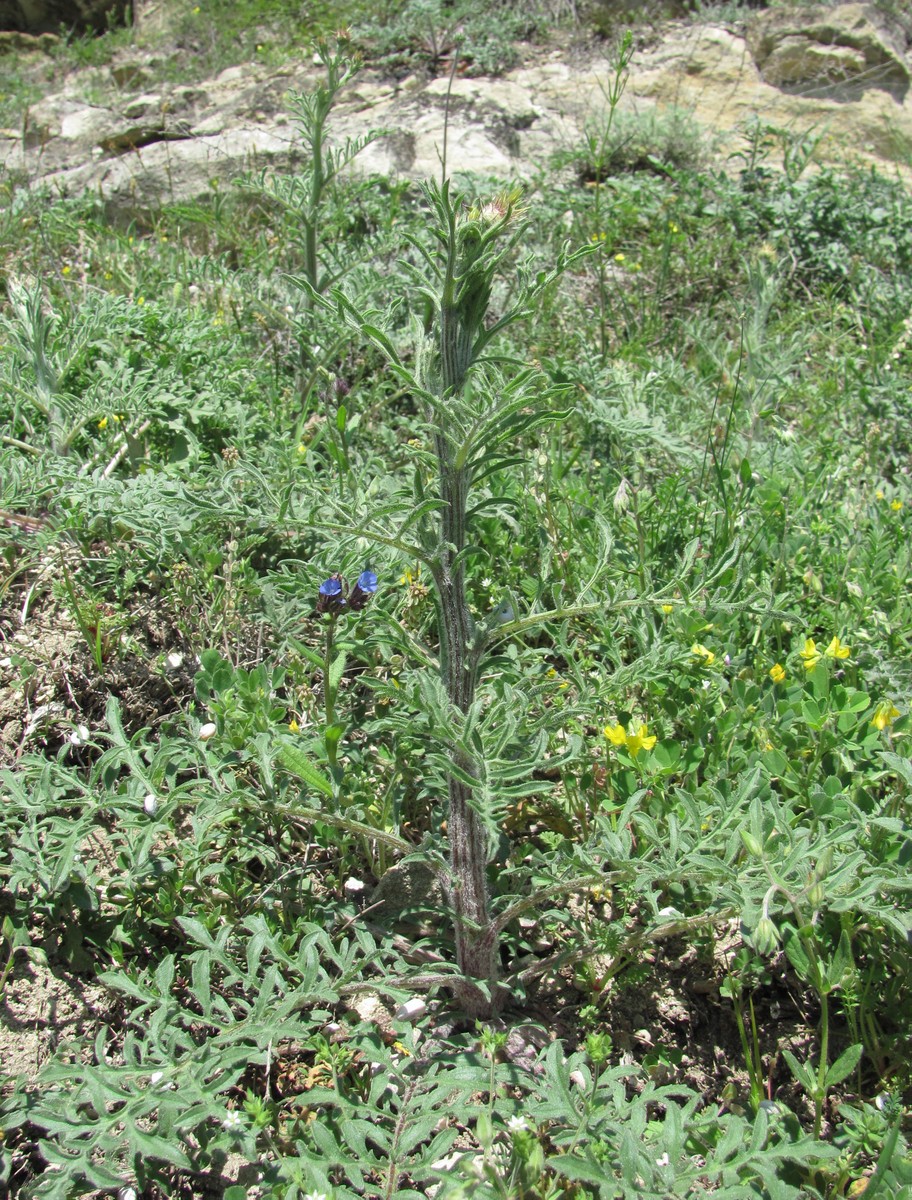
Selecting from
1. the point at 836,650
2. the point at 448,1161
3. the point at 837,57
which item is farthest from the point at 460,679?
the point at 837,57

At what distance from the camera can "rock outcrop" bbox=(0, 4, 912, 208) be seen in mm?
5684

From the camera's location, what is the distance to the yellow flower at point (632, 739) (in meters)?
2.27

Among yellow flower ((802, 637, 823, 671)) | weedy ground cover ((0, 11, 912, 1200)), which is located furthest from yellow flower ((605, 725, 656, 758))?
yellow flower ((802, 637, 823, 671))

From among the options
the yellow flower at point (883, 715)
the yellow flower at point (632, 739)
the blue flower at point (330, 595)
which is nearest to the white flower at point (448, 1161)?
the yellow flower at point (632, 739)

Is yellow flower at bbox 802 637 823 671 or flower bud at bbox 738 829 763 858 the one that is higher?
flower bud at bbox 738 829 763 858

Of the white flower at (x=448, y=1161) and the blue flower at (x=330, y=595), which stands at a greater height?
the blue flower at (x=330, y=595)

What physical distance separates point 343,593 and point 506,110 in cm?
545

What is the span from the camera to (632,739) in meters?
2.27

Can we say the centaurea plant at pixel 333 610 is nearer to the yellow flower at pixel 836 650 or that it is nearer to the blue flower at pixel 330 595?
the blue flower at pixel 330 595

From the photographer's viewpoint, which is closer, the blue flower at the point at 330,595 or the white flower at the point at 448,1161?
the white flower at the point at 448,1161

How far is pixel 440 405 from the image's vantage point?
1489mm

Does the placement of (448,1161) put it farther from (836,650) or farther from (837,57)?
(837,57)

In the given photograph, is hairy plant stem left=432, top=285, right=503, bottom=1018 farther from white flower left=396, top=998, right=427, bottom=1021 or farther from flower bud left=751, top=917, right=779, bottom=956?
flower bud left=751, top=917, right=779, bottom=956

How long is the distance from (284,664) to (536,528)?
35.4 inches
